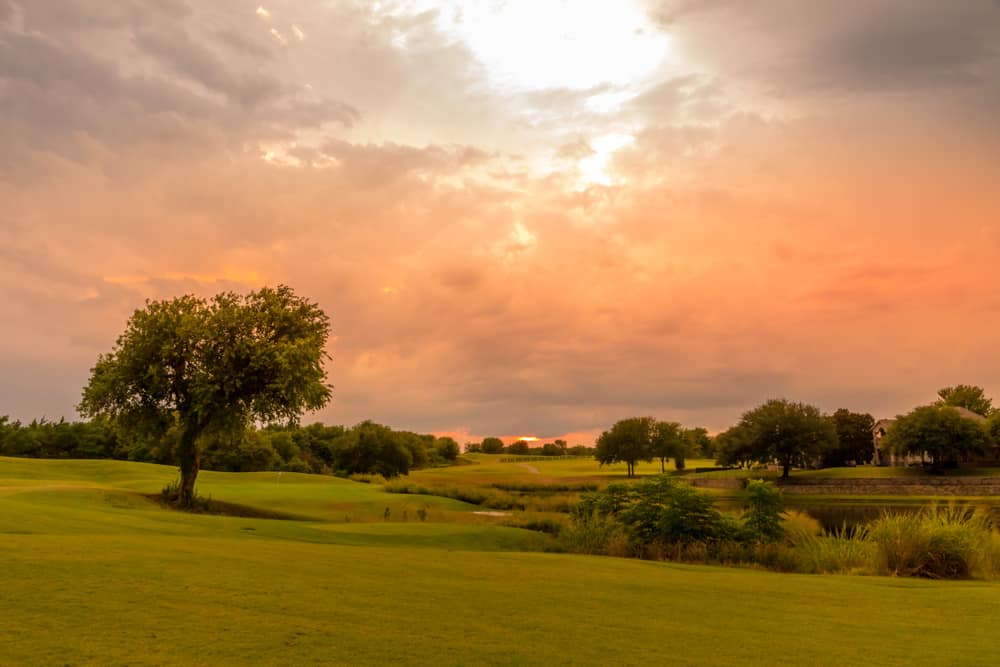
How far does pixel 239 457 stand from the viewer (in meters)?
101

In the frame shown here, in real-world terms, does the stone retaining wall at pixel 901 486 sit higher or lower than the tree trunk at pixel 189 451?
lower

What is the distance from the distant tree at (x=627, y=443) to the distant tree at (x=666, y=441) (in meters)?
0.84

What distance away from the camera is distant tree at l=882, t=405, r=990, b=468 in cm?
9162

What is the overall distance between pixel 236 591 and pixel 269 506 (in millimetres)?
34253

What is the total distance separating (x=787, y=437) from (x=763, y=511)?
71410 millimetres

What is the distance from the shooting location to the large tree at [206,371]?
36031 mm

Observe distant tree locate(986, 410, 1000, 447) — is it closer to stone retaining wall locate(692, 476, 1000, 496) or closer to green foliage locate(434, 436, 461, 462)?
stone retaining wall locate(692, 476, 1000, 496)

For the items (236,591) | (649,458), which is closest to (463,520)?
(236,591)

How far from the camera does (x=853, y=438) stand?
12456 cm

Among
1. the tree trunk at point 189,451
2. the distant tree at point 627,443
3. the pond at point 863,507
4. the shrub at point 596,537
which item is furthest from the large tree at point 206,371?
the distant tree at point 627,443

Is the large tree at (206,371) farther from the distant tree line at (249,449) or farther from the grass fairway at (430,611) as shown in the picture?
the distant tree line at (249,449)

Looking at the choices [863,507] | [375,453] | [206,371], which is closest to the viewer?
[206,371]

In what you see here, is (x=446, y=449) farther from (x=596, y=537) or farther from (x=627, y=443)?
(x=596, y=537)

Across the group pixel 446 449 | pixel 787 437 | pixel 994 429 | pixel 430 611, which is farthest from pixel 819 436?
pixel 446 449
